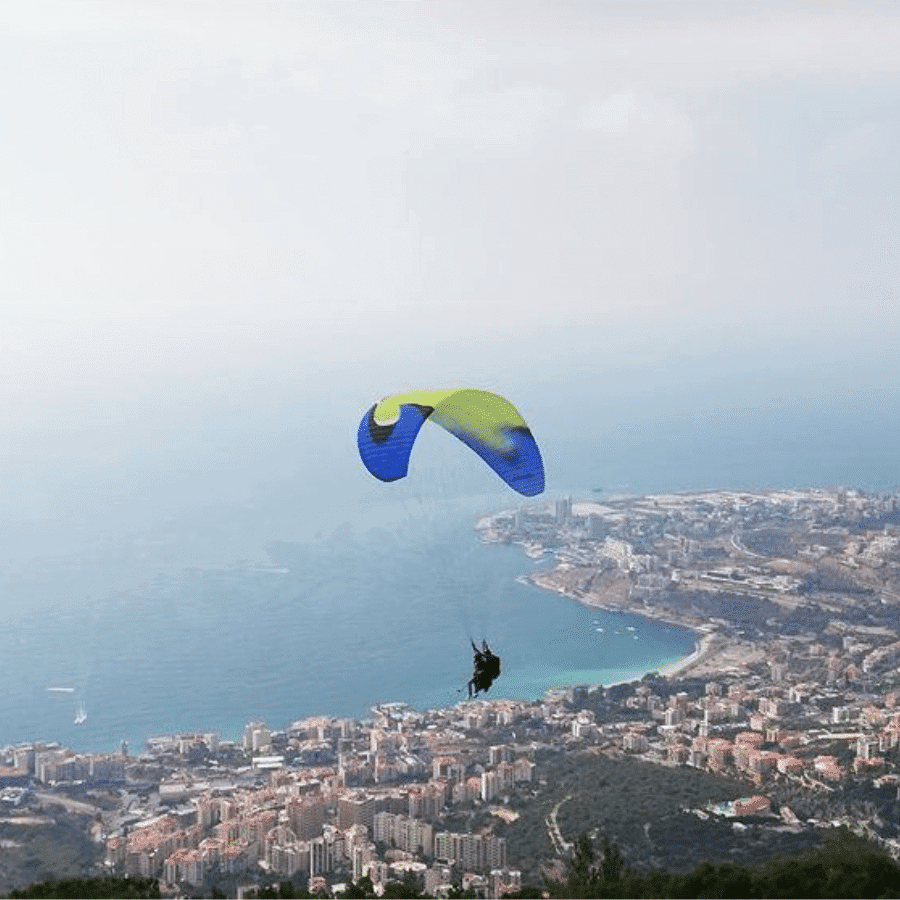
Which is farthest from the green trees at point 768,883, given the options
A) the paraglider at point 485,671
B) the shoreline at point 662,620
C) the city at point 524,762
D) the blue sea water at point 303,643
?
the shoreline at point 662,620

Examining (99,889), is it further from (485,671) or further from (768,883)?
(768,883)

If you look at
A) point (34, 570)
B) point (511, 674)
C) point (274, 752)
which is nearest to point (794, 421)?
point (34, 570)

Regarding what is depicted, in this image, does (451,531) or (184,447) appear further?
(184,447)

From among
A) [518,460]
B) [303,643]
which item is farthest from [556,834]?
[303,643]

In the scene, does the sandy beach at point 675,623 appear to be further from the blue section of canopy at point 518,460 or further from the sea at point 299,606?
the blue section of canopy at point 518,460

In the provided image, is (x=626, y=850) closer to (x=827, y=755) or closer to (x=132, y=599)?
(x=827, y=755)

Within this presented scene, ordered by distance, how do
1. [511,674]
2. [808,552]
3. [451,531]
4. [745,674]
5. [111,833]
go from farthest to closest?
[451,531], [808,552], [511,674], [745,674], [111,833]

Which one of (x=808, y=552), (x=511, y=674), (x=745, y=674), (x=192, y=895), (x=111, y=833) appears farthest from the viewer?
(x=808, y=552)
